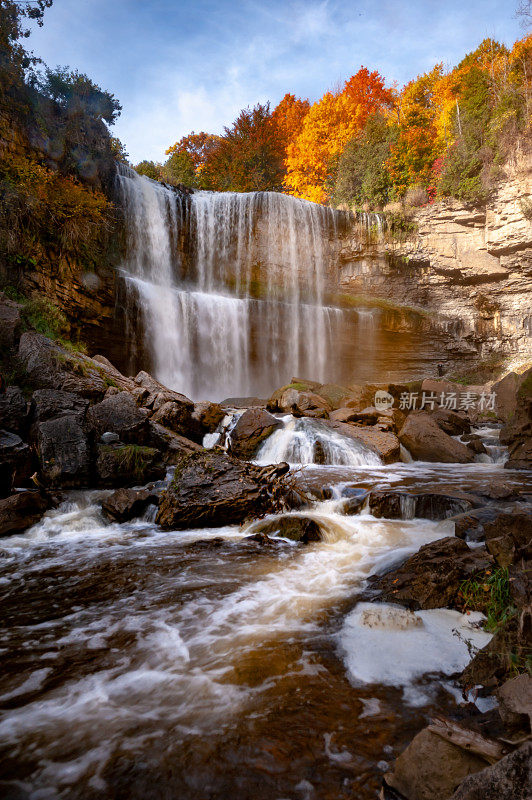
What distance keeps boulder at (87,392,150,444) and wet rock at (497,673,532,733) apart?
25.8ft

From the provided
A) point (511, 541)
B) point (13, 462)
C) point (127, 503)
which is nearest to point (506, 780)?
point (511, 541)

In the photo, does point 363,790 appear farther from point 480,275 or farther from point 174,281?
point 480,275

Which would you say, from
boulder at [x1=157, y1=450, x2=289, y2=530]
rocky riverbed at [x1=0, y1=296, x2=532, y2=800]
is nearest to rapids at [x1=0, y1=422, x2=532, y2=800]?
rocky riverbed at [x1=0, y1=296, x2=532, y2=800]

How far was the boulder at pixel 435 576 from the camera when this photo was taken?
3.33 meters

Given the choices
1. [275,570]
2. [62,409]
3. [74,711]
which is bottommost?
[275,570]

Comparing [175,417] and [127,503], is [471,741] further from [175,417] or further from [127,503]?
[175,417]

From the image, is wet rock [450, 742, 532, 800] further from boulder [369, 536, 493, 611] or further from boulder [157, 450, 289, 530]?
boulder [157, 450, 289, 530]

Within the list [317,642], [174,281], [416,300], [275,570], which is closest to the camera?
[317,642]

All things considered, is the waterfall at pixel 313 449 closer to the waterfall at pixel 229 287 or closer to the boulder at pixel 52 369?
the boulder at pixel 52 369

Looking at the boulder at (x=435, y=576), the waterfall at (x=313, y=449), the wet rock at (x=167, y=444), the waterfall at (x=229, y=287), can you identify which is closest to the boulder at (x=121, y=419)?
the wet rock at (x=167, y=444)

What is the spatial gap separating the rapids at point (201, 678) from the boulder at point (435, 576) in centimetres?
26

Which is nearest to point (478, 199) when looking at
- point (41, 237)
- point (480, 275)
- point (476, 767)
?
point (480, 275)

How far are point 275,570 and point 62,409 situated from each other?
5.83 meters

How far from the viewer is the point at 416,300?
21609 millimetres
